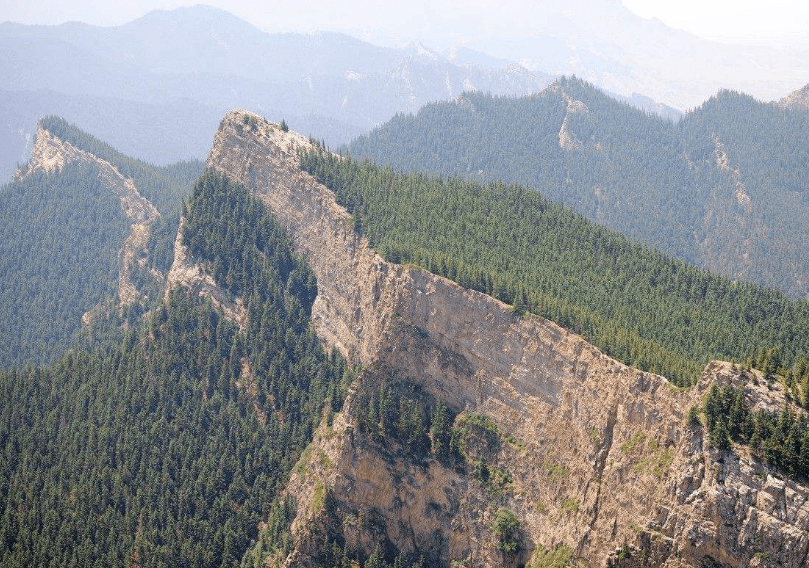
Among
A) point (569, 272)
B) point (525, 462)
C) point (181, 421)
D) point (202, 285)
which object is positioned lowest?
point (181, 421)

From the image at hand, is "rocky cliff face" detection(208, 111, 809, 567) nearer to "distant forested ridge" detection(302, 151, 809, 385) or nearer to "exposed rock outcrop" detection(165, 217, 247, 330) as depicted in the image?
"distant forested ridge" detection(302, 151, 809, 385)

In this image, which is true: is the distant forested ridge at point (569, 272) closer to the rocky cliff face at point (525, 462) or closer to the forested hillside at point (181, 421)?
the rocky cliff face at point (525, 462)

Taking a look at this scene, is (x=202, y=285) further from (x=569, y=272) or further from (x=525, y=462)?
(x=525, y=462)

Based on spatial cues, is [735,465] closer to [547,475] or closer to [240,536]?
[547,475]

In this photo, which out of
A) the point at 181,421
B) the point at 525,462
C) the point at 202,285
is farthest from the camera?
the point at 202,285

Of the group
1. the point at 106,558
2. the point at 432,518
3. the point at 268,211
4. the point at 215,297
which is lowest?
the point at 106,558

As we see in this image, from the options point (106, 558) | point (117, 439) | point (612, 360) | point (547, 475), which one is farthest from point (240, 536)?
point (612, 360)

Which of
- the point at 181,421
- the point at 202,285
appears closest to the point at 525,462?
the point at 181,421
